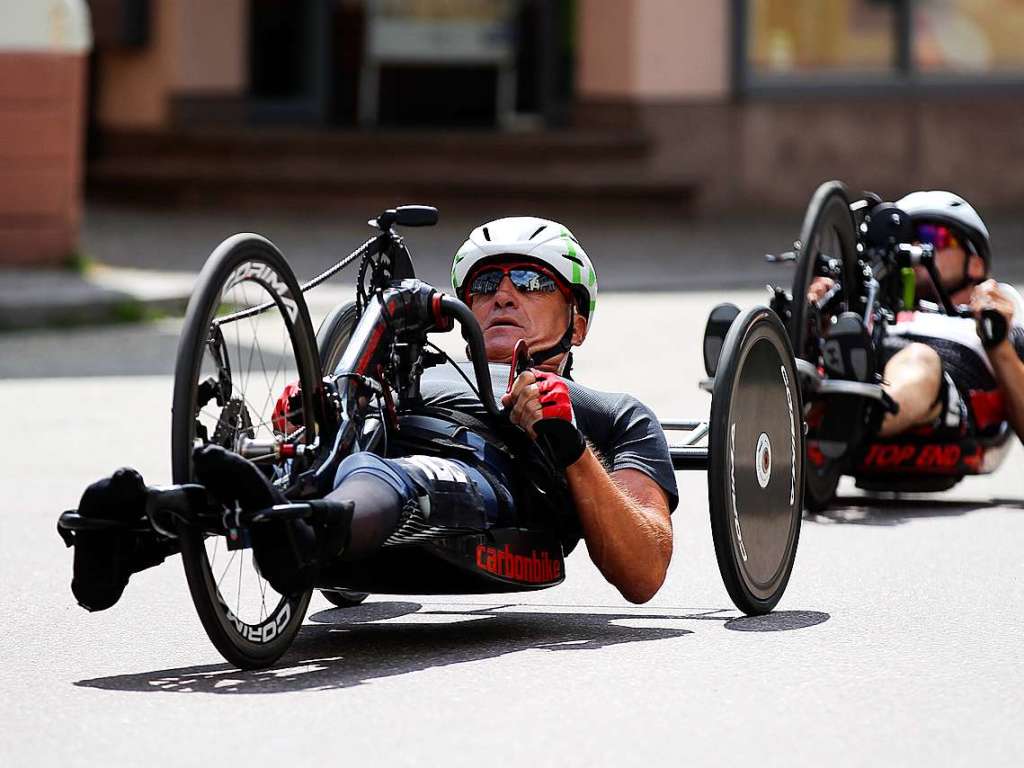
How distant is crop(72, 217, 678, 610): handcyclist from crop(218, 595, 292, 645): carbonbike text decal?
0.76 feet

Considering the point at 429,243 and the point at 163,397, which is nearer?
the point at 163,397

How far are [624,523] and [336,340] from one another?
1.08m

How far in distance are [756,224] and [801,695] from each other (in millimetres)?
15071

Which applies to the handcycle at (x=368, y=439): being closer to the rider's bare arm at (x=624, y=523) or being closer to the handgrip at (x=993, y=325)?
the rider's bare arm at (x=624, y=523)

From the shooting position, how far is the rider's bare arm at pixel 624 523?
5992 mm

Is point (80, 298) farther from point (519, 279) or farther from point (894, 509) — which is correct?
point (519, 279)

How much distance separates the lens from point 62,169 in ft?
54.2

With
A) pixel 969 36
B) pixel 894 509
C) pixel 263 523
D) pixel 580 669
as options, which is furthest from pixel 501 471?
pixel 969 36

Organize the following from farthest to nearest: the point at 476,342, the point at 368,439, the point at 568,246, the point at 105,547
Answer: the point at 568,246 → the point at 476,342 → the point at 368,439 → the point at 105,547

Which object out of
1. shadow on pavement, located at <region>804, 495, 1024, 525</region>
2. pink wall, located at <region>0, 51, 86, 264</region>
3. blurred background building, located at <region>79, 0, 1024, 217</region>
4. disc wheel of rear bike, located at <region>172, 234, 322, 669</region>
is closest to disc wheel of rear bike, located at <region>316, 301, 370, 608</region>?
disc wheel of rear bike, located at <region>172, 234, 322, 669</region>

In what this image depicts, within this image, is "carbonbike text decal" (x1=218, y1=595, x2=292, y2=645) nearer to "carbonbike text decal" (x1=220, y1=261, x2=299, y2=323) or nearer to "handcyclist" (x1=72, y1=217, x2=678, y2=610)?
"handcyclist" (x1=72, y1=217, x2=678, y2=610)

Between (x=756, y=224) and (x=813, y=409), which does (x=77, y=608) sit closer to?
(x=813, y=409)

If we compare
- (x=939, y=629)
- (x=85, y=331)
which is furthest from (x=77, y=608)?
(x=85, y=331)

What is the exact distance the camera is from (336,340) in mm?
6676
